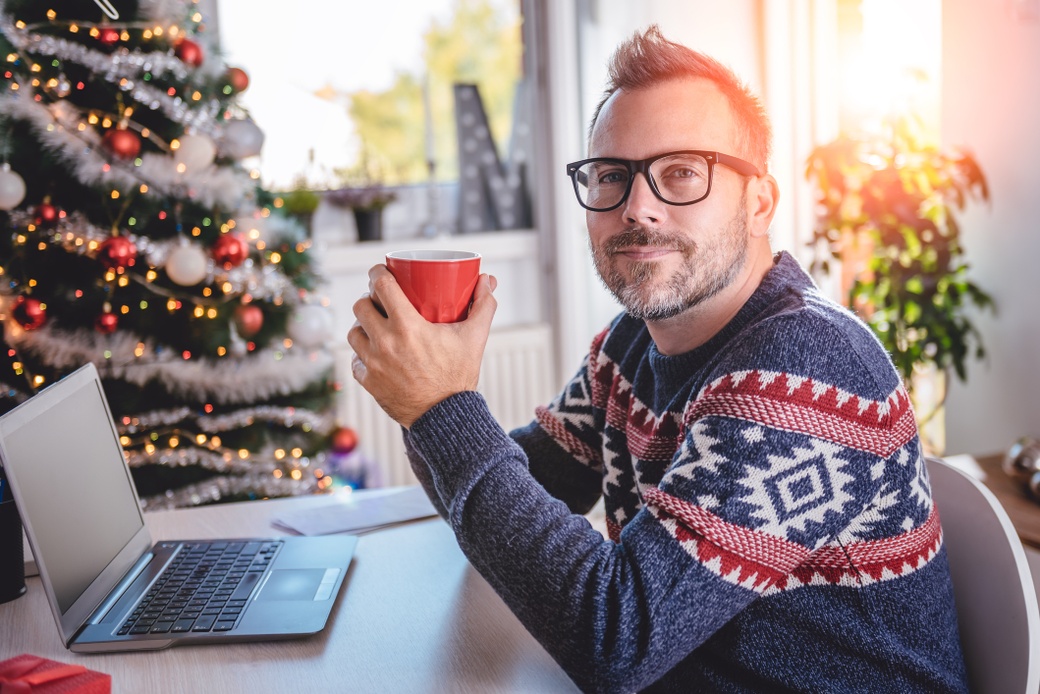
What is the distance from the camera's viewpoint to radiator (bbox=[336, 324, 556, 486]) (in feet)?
10.3

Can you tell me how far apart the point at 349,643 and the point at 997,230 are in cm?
199

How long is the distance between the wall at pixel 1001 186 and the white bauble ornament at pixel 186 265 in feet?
6.36

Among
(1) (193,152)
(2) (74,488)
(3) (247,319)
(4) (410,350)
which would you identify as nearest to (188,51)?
(1) (193,152)

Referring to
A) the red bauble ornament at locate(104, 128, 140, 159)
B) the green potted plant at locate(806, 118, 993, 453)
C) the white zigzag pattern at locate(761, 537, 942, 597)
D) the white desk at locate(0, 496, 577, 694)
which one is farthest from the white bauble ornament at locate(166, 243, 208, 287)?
the white zigzag pattern at locate(761, 537, 942, 597)

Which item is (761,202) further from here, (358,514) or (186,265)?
(186,265)

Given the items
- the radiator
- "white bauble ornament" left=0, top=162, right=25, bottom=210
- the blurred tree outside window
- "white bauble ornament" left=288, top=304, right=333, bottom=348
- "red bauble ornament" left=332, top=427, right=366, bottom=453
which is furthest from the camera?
the blurred tree outside window

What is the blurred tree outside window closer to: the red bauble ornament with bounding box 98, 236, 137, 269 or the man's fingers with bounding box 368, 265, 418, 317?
the red bauble ornament with bounding box 98, 236, 137, 269

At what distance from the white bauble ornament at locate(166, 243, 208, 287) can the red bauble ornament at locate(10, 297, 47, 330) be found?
1.01 ft

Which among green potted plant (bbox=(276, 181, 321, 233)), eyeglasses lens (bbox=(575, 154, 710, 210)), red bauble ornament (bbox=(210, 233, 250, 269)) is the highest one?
green potted plant (bbox=(276, 181, 321, 233))

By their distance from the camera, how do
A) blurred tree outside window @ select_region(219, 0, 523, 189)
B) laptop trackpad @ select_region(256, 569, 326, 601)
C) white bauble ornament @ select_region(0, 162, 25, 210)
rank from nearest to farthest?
laptop trackpad @ select_region(256, 569, 326, 601)
white bauble ornament @ select_region(0, 162, 25, 210)
blurred tree outside window @ select_region(219, 0, 523, 189)

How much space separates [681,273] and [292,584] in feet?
1.91

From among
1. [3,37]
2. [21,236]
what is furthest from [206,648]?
[3,37]

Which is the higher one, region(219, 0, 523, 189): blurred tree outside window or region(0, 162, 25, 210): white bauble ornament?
region(219, 0, 523, 189): blurred tree outside window

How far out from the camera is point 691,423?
0.97 metres
